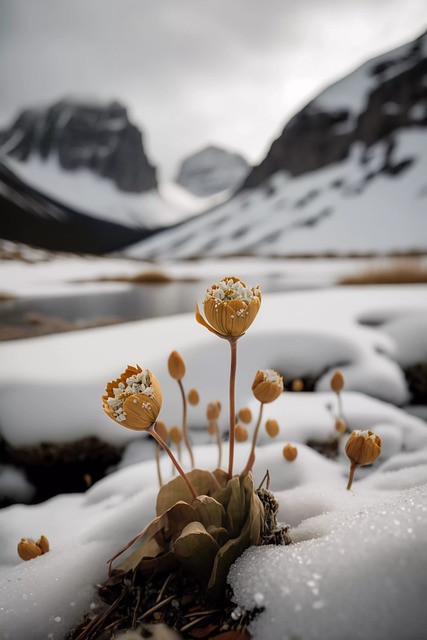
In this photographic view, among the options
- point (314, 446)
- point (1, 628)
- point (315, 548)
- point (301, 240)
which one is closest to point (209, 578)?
point (315, 548)

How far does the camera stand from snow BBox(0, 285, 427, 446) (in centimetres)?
176

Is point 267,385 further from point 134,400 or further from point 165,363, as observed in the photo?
point 165,363

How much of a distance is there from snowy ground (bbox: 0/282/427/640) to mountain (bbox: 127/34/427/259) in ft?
87.9

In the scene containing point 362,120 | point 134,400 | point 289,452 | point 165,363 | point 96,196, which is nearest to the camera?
point 134,400

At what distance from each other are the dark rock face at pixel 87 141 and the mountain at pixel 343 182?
5859cm

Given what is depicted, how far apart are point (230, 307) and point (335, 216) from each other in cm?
3761

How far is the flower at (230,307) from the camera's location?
0.68 m

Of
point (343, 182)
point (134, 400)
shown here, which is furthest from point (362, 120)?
point (134, 400)

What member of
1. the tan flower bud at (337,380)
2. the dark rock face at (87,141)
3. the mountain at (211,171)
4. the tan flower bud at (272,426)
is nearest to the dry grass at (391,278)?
the tan flower bud at (337,380)

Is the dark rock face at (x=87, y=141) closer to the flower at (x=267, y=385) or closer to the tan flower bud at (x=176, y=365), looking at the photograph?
the tan flower bud at (x=176, y=365)

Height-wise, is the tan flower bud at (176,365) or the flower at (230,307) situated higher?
the flower at (230,307)

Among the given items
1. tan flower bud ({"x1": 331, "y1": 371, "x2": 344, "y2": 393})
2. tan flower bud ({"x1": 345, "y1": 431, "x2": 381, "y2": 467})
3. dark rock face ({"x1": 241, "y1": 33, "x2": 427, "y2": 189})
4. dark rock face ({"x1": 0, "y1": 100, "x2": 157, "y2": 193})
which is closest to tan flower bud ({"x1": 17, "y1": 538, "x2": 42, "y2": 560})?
tan flower bud ({"x1": 345, "y1": 431, "x2": 381, "y2": 467})

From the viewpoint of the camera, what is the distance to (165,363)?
6.84 feet

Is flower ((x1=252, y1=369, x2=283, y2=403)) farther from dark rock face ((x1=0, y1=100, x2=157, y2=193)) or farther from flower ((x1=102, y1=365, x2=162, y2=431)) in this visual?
dark rock face ((x1=0, y1=100, x2=157, y2=193))
